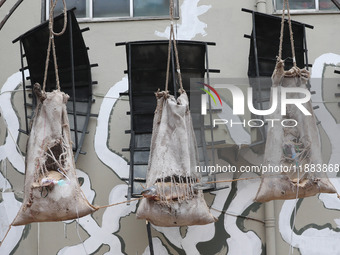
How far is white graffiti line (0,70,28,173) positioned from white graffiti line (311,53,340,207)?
11.4 ft

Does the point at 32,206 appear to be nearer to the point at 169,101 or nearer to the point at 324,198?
the point at 169,101

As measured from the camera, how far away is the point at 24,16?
7.67 meters

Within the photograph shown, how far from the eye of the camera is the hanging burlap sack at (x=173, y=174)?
5352 millimetres

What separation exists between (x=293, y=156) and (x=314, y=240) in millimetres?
A: 1646

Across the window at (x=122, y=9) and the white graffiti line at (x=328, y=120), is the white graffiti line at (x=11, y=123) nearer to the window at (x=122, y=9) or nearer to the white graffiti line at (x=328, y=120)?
the window at (x=122, y=9)

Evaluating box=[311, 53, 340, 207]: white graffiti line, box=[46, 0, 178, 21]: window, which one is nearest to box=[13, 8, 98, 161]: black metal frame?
box=[46, 0, 178, 21]: window

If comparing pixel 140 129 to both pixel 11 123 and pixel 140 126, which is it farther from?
pixel 11 123

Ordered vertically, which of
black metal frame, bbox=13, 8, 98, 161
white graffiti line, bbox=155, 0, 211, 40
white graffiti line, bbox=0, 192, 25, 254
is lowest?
white graffiti line, bbox=0, 192, 25, 254

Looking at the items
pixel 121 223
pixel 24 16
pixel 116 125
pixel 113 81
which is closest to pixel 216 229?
pixel 121 223

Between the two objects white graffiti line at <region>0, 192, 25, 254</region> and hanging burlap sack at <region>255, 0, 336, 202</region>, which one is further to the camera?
white graffiti line at <region>0, 192, 25, 254</region>

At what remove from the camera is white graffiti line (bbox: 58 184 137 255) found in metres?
6.95

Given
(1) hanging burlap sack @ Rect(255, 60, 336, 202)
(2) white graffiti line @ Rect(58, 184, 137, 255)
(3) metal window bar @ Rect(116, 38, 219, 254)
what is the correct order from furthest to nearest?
(2) white graffiti line @ Rect(58, 184, 137, 255) < (3) metal window bar @ Rect(116, 38, 219, 254) < (1) hanging burlap sack @ Rect(255, 60, 336, 202)

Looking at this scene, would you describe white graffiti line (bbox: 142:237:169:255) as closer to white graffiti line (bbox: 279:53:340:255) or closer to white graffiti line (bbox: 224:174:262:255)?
white graffiti line (bbox: 224:174:262:255)

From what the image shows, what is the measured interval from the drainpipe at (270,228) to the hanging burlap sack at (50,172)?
227 cm
